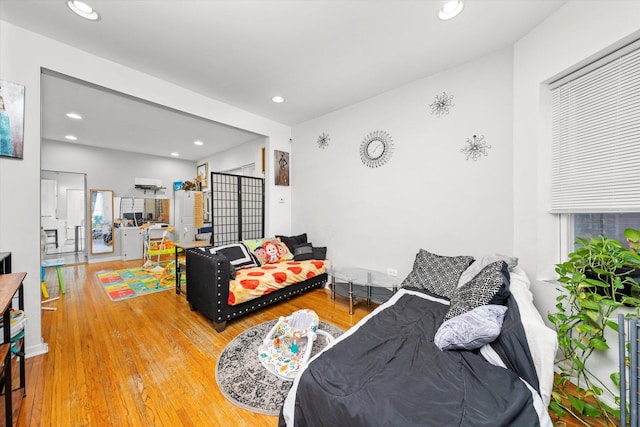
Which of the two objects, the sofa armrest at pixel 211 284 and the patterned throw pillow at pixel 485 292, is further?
the sofa armrest at pixel 211 284

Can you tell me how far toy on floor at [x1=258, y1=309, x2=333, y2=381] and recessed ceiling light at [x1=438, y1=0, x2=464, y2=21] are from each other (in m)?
2.72

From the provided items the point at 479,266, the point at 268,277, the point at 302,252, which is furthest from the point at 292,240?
the point at 479,266

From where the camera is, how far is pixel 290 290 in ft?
10.1

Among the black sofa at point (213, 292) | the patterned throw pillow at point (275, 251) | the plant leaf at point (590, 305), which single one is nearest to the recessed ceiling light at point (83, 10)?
the black sofa at point (213, 292)

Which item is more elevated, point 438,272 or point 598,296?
point 598,296

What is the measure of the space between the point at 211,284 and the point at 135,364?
0.80 meters

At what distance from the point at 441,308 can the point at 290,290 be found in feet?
5.96

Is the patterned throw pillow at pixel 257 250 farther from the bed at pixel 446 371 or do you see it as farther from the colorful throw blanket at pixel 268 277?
the bed at pixel 446 371

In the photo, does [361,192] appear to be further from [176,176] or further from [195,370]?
[176,176]

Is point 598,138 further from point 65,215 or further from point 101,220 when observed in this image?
point 65,215

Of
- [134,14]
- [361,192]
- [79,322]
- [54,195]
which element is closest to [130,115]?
[134,14]

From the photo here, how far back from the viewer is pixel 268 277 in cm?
280

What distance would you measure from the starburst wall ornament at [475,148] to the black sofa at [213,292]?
8.73ft

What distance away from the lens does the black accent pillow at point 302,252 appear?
3.68 metres
